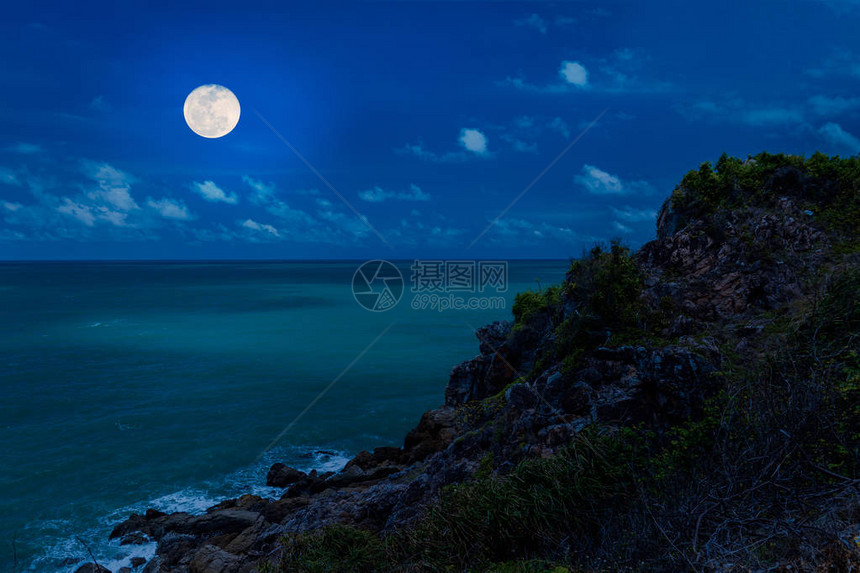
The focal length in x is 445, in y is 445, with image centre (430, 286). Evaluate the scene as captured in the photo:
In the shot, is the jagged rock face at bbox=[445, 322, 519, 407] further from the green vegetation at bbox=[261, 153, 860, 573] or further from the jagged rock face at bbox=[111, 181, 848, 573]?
the green vegetation at bbox=[261, 153, 860, 573]

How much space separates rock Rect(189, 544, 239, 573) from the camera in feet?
45.6

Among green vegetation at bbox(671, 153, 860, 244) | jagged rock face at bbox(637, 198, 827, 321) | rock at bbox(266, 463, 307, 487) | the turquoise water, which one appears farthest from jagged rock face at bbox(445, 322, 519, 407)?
green vegetation at bbox(671, 153, 860, 244)

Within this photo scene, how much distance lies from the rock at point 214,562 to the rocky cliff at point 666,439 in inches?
2.4

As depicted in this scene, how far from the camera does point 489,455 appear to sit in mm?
14938

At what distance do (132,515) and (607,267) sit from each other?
22.8 m

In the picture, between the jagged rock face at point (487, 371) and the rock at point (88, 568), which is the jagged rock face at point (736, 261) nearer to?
the jagged rock face at point (487, 371)

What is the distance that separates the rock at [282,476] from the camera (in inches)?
915

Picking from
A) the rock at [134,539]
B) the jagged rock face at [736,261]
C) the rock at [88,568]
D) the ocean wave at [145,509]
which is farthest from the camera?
the rock at [134,539]

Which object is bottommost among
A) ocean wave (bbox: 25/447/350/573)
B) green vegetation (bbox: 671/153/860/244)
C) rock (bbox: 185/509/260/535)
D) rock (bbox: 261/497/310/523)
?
ocean wave (bbox: 25/447/350/573)

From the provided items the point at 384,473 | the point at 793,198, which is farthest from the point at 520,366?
the point at 793,198

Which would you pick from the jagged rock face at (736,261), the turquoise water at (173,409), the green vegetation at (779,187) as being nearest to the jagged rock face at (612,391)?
the jagged rock face at (736,261)

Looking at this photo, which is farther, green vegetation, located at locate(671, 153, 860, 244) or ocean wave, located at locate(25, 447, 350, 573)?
ocean wave, located at locate(25, 447, 350, 573)

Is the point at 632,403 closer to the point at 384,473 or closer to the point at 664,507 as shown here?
the point at 664,507

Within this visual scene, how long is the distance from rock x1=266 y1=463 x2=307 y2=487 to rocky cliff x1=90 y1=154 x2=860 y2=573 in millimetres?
2424
